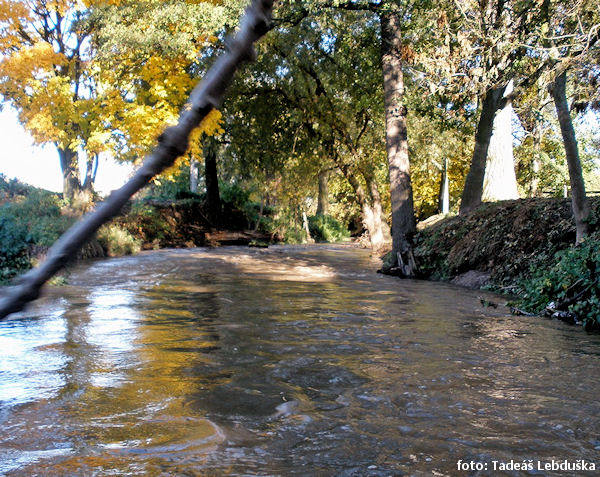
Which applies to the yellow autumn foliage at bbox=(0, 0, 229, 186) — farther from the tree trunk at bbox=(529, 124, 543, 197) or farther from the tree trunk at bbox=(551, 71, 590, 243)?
the tree trunk at bbox=(529, 124, 543, 197)

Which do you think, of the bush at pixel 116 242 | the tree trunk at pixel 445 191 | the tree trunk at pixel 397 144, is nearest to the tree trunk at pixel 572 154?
the tree trunk at pixel 397 144

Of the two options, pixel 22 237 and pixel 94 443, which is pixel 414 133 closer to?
pixel 22 237

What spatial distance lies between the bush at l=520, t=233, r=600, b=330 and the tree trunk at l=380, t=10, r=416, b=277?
5736 millimetres

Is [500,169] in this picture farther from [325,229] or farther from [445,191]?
[325,229]

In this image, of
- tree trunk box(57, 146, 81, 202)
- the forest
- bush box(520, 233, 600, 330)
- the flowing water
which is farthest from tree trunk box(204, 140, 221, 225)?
bush box(520, 233, 600, 330)

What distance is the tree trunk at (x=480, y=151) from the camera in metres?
14.5

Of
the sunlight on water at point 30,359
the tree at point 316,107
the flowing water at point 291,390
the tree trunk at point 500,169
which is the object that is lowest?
the flowing water at point 291,390

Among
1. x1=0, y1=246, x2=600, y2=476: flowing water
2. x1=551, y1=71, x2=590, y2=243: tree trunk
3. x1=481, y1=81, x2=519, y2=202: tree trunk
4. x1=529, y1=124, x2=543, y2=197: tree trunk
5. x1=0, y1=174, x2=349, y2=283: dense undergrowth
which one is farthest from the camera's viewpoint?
x1=529, y1=124, x2=543, y2=197: tree trunk

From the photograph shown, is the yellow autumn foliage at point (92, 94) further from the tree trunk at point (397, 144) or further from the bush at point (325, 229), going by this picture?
the bush at point (325, 229)

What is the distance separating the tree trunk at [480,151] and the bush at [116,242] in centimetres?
1149

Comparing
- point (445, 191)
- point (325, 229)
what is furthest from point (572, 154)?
point (325, 229)

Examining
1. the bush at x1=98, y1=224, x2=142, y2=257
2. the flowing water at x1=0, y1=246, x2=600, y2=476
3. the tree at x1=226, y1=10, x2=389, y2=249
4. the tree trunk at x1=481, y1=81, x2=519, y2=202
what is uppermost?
the tree at x1=226, y1=10, x2=389, y2=249

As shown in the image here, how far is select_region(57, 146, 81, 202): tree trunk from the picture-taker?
71.8 feet

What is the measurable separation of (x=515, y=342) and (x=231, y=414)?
3747 mm
